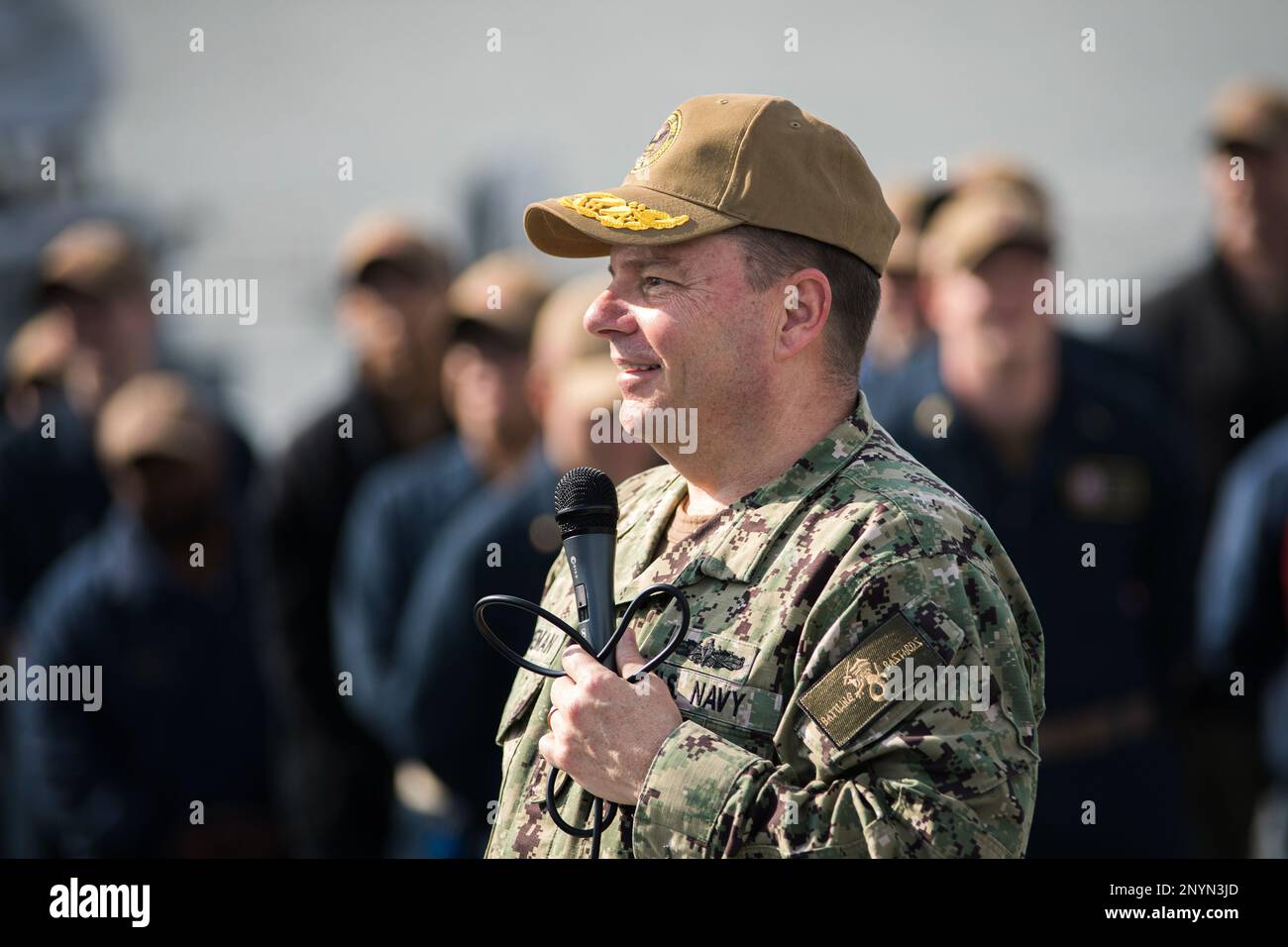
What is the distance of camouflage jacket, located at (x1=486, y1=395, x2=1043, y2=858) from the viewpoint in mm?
2184

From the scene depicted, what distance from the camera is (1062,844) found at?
4.84 m

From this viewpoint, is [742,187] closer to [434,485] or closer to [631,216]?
[631,216]

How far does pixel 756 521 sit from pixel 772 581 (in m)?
0.12

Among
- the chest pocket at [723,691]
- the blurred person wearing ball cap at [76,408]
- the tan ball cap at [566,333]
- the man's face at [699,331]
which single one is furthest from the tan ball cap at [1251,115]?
the chest pocket at [723,691]

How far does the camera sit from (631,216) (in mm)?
2508

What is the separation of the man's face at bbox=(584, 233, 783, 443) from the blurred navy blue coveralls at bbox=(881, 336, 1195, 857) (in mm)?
2485

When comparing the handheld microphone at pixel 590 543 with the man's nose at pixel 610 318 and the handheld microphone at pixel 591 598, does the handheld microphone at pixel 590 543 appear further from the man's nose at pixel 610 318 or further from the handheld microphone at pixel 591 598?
the man's nose at pixel 610 318

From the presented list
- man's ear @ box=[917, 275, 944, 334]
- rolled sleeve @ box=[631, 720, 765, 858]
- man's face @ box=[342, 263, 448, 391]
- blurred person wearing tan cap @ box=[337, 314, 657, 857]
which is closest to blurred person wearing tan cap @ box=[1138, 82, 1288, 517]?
man's ear @ box=[917, 275, 944, 334]

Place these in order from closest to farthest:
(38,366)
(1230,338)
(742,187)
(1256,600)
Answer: (742,187) → (1256,600) → (1230,338) → (38,366)

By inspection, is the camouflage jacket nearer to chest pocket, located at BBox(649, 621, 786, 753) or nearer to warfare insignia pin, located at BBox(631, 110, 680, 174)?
chest pocket, located at BBox(649, 621, 786, 753)

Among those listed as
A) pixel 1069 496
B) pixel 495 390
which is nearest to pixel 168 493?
pixel 495 390
